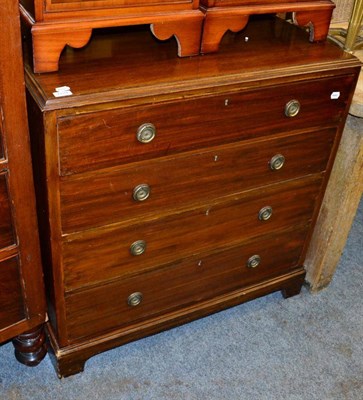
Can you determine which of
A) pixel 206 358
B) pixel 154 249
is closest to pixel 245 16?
pixel 154 249

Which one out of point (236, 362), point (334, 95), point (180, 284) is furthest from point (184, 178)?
point (236, 362)

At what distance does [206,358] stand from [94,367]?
385mm

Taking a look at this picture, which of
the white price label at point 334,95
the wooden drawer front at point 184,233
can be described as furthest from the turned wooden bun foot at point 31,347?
the white price label at point 334,95

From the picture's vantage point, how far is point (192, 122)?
4.92 ft

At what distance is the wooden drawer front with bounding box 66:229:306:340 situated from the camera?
1719 millimetres

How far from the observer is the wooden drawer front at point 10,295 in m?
1.54

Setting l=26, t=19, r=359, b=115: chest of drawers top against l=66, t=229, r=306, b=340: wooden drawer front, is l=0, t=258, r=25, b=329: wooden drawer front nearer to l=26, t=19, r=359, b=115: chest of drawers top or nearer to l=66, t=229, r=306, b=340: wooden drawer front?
l=66, t=229, r=306, b=340: wooden drawer front

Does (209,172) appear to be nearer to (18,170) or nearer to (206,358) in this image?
(18,170)

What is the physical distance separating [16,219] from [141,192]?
336 mm

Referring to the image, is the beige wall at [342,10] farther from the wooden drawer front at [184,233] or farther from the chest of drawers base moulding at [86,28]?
the chest of drawers base moulding at [86,28]

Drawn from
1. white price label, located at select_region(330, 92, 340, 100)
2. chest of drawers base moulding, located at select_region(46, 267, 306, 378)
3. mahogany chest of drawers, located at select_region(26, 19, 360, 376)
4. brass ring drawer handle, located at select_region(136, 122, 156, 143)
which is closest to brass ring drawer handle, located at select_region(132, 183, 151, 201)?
mahogany chest of drawers, located at select_region(26, 19, 360, 376)

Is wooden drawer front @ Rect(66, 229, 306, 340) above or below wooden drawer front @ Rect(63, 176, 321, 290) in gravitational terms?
below

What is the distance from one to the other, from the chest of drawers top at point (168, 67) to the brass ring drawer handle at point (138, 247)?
16.9 inches

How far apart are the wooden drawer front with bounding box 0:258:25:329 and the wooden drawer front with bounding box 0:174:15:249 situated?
0.07 m
